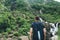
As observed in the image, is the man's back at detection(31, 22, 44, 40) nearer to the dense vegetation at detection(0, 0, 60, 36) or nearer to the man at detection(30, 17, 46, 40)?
the man at detection(30, 17, 46, 40)

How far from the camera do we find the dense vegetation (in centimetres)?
1288

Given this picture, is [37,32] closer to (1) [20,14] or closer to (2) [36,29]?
(2) [36,29]

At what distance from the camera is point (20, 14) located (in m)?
16.9

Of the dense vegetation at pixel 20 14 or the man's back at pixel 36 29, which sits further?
the dense vegetation at pixel 20 14

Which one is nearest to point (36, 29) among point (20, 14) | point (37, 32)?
point (37, 32)

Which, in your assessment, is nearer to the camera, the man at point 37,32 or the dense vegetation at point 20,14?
the man at point 37,32

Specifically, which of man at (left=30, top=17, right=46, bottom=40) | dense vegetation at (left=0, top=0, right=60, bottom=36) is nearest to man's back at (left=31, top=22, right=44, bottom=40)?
man at (left=30, top=17, right=46, bottom=40)

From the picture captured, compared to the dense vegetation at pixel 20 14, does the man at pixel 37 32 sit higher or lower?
lower

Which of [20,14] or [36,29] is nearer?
[36,29]

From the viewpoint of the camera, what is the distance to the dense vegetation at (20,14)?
42.2 ft

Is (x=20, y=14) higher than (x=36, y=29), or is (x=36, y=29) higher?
(x=20, y=14)

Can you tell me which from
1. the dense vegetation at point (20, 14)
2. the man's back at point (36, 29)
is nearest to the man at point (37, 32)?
the man's back at point (36, 29)

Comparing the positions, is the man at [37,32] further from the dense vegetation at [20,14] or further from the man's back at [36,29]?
the dense vegetation at [20,14]

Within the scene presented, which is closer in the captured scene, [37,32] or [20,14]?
[37,32]
